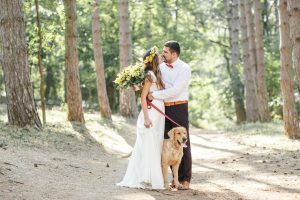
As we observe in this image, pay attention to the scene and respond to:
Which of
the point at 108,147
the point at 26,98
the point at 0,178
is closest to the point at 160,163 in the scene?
the point at 0,178

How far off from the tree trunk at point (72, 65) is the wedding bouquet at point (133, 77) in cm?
736

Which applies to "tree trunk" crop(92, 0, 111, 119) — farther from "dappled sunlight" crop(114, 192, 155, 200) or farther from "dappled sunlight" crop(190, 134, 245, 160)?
"dappled sunlight" crop(114, 192, 155, 200)

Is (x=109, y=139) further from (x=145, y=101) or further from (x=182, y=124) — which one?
(x=145, y=101)

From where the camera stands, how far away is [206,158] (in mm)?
12695

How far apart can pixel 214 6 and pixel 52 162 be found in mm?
28679

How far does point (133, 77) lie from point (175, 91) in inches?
27.6

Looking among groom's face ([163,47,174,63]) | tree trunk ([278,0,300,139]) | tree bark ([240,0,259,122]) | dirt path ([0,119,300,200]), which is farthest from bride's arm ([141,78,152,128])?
tree bark ([240,0,259,122])

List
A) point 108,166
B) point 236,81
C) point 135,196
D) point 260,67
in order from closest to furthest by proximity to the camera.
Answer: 1. point 135,196
2. point 108,166
3. point 260,67
4. point 236,81

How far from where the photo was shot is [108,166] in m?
10.4

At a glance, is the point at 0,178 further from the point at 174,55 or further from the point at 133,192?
the point at 174,55

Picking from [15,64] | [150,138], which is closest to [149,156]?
[150,138]

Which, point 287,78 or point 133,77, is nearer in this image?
point 133,77

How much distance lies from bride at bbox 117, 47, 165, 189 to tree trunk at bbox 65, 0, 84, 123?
24.8ft

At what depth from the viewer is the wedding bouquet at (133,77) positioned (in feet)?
24.8
